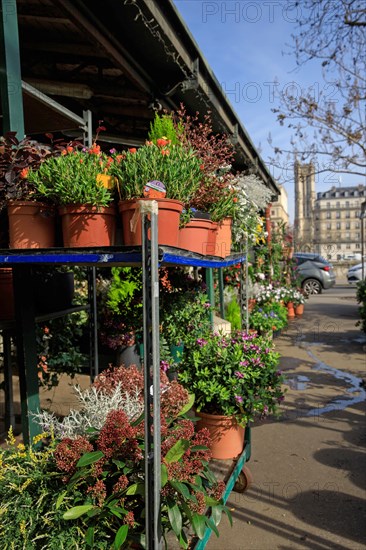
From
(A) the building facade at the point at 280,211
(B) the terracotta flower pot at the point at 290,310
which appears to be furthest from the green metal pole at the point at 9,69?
(B) the terracotta flower pot at the point at 290,310

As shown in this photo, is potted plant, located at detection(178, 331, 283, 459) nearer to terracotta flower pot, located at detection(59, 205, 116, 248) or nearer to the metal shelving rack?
the metal shelving rack

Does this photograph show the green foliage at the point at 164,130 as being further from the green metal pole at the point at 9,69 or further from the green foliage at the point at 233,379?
the green foliage at the point at 233,379

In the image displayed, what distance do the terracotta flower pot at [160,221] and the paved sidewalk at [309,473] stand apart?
2079 millimetres

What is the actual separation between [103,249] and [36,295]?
1499 mm

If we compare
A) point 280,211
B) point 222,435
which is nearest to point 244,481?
point 222,435

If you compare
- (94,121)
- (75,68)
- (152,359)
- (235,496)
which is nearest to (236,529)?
(235,496)

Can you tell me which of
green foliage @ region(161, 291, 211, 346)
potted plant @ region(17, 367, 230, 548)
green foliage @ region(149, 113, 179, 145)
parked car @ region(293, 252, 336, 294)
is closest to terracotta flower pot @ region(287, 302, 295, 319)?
parked car @ region(293, 252, 336, 294)

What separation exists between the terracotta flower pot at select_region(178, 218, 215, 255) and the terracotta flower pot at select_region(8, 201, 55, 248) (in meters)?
0.62

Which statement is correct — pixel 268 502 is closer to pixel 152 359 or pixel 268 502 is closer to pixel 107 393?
pixel 107 393

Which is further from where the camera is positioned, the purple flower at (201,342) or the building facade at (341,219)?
the building facade at (341,219)

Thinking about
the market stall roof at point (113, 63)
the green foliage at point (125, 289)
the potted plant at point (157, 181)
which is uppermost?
the market stall roof at point (113, 63)

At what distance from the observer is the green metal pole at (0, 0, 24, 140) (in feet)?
7.20

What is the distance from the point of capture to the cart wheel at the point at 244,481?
3.23m

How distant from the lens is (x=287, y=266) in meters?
12.2
